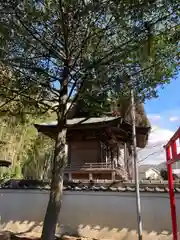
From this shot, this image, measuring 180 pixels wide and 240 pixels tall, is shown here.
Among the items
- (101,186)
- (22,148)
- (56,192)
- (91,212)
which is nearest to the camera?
(56,192)

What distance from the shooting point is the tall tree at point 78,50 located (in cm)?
365

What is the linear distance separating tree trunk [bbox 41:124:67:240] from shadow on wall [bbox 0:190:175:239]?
1375 mm

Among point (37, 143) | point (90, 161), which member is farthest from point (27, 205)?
point (37, 143)

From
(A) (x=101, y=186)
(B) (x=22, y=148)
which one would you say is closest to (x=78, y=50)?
(A) (x=101, y=186)

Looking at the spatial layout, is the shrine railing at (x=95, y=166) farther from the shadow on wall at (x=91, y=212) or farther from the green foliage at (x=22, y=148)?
the shadow on wall at (x=91, y=212)

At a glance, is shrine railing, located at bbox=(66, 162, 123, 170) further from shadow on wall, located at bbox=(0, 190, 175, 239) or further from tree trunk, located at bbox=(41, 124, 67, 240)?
tree trunk, located at bbox=(41, 124, 67, 240)

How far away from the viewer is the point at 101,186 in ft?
18.4

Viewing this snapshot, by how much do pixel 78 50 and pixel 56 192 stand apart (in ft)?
7.54

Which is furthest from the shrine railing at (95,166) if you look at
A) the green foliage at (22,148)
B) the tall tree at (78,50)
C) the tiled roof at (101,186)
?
the tall tree at (78,50)

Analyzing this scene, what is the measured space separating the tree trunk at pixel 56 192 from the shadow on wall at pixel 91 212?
1375 millimetres

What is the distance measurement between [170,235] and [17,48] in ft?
13.0

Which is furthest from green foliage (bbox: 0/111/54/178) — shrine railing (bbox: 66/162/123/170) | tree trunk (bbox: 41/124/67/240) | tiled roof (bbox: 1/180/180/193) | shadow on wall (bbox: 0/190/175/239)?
tree trunk (bbox: 41/124/67/240)

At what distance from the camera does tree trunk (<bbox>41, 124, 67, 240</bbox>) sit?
156 inches

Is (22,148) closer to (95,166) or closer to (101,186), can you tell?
(95,166)
